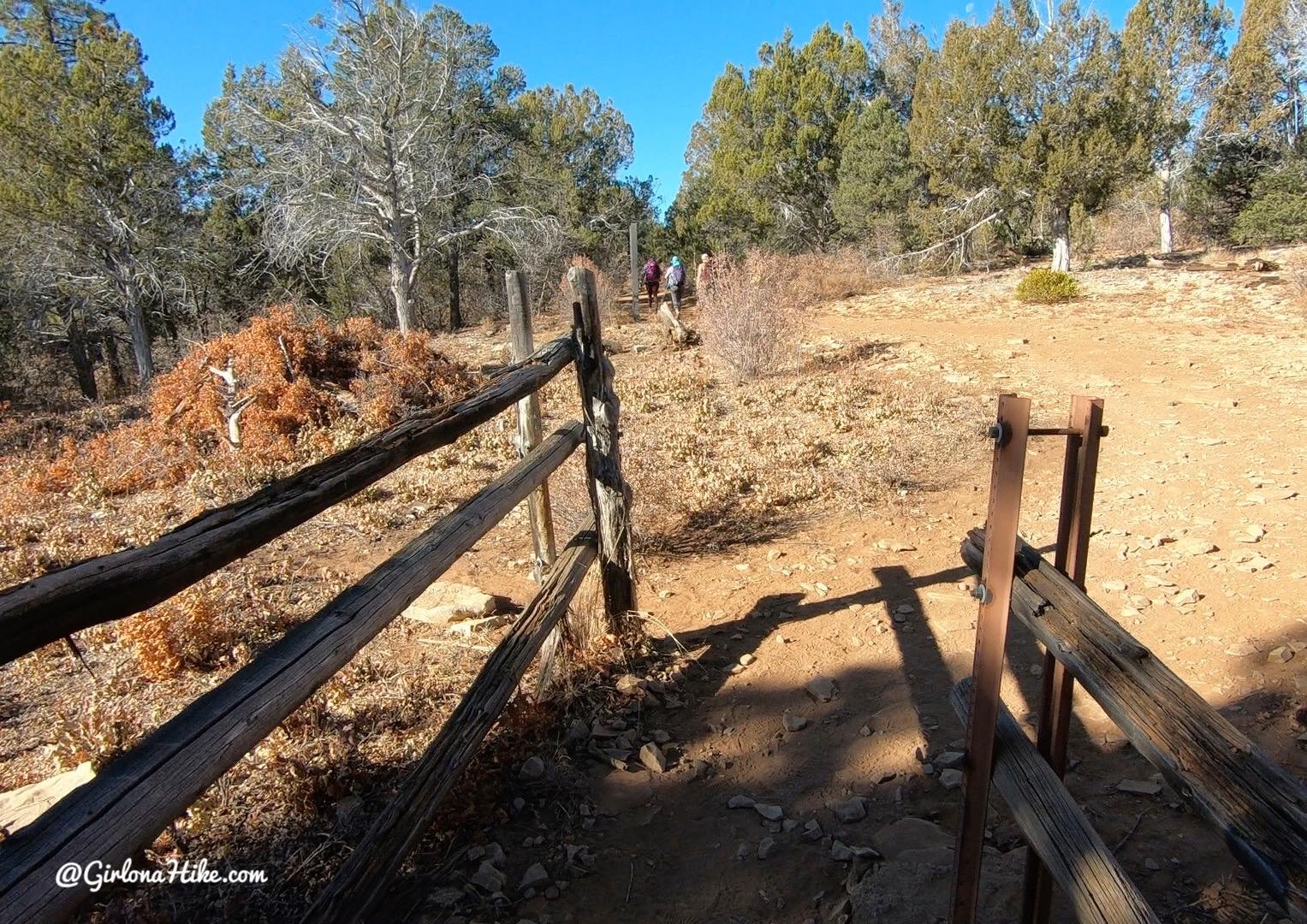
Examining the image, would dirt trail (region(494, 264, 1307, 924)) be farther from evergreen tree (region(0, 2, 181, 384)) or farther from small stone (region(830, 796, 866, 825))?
evergreen tree (region(0, 2, 181, 384))

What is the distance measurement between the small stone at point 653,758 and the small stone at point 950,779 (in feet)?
3.38

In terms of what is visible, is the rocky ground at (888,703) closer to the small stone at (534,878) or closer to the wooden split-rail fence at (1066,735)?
the small stone at (534,878)

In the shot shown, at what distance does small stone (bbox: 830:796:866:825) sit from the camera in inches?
108

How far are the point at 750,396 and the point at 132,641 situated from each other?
7269 millimetres

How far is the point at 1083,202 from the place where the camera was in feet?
62.1

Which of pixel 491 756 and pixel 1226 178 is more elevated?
pixel 1226 178

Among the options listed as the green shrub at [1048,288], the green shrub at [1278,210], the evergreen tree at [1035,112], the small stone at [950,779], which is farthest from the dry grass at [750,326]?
the green shrub at [1278,210]

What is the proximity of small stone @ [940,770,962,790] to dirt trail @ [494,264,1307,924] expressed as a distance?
0.10ft

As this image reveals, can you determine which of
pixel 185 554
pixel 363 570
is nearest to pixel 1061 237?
pixel 363 570

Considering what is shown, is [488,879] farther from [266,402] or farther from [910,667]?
[266,402]

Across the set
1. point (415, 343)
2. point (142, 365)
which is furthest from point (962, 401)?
point (142, 365)

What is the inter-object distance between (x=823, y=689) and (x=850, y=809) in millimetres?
817

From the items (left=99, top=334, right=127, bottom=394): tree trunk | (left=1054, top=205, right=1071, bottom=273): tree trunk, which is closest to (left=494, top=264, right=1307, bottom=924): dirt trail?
(left=1054, top=205, right=1071, bottom=273): tree trunk

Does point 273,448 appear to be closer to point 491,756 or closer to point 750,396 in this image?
point 750,396
